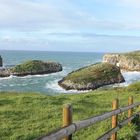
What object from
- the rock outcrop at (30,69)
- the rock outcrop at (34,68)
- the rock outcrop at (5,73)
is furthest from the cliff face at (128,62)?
the rock outcrop at (5,73)

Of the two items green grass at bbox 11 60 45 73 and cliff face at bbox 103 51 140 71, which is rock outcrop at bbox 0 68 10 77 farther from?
cliff face at bbox 103 51 140 71

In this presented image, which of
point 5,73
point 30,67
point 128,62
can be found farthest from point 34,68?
point 128,62

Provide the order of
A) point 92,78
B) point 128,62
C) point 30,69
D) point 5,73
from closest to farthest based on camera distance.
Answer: point 92,78
point 5,73
point 30,69
point 128,62

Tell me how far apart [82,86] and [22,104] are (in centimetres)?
5839

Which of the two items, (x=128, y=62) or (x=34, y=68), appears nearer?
Result: (x=34, y=68)

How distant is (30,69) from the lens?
411 feet

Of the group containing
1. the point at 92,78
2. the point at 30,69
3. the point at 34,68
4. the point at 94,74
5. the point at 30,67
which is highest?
the point at 94,74

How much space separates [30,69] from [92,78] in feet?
131

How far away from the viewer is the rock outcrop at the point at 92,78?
86.4 m

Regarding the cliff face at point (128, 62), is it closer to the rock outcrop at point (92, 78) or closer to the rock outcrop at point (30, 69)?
the rock outcrop at point (30, 69)

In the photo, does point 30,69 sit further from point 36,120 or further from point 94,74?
point 36,120

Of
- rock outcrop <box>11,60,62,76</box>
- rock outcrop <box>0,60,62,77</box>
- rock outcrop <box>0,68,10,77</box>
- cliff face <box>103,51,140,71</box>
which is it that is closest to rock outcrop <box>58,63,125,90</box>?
Answer: rock outcrop <box>11,60,62,76</box>

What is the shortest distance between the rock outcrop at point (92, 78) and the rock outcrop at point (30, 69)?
2988 centimetres

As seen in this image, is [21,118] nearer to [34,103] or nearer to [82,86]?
[34,103]
